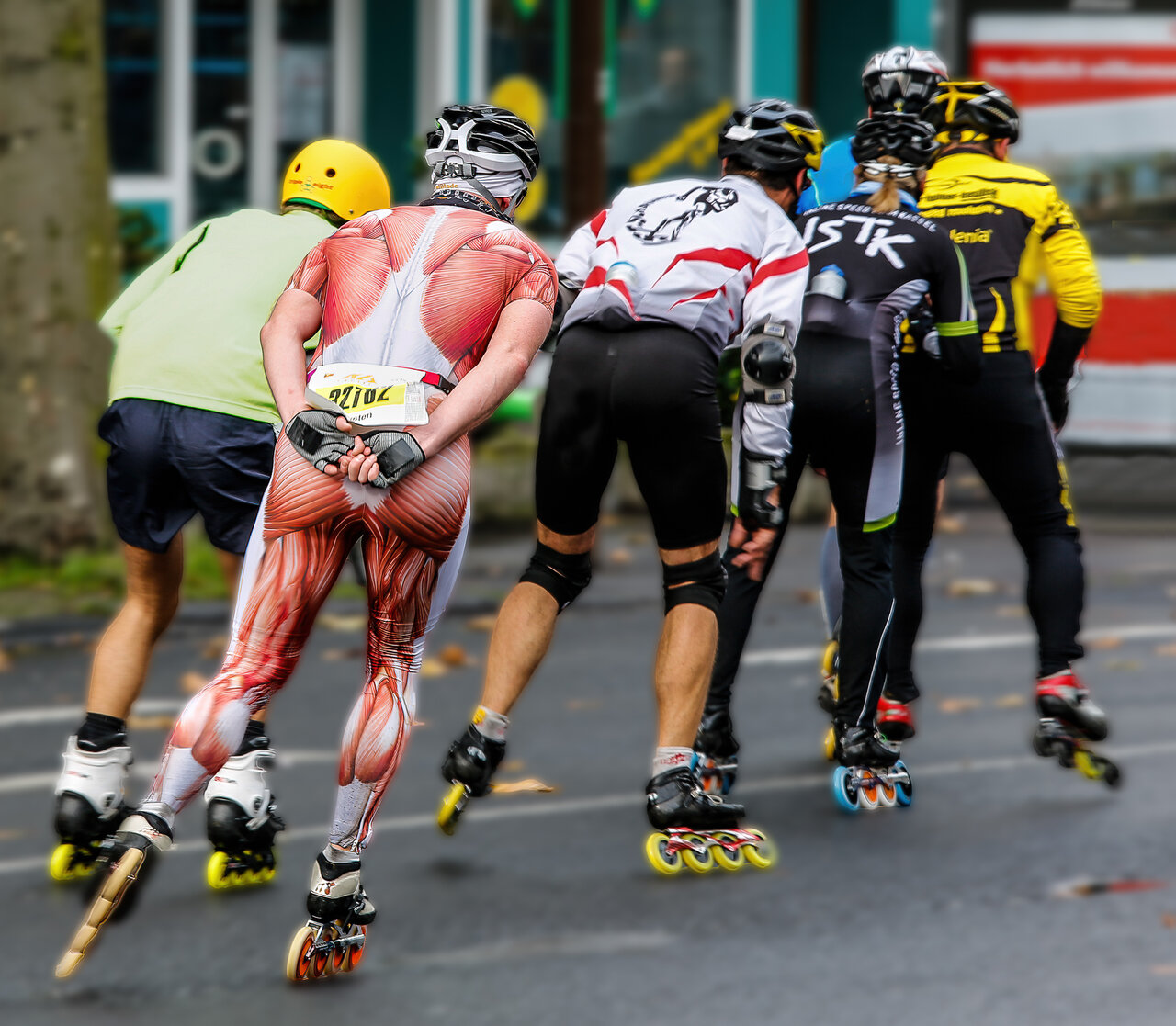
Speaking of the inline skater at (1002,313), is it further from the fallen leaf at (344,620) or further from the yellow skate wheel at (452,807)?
the fallen leaf at (344,620)

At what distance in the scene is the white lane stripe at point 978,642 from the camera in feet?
94.5

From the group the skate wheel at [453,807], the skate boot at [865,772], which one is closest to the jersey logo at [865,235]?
the skate boot at [865,772]

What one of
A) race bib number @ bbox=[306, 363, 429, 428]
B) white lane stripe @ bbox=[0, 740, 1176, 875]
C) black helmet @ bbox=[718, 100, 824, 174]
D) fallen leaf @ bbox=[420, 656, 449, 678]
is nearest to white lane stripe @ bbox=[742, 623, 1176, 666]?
white lane stripe @ bbox=[0, 740, 1176, 875]

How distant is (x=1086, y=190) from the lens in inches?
432

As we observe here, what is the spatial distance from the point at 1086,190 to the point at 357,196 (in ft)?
20.9

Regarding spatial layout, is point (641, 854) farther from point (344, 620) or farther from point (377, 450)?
point (377, 450)

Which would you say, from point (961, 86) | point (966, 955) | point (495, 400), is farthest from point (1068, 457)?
point (966, 955)

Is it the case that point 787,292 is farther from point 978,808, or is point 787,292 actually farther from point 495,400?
point 978,808

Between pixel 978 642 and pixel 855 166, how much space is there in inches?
1027

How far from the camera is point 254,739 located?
6223mm

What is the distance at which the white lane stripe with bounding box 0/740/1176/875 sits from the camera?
3125 centimetres

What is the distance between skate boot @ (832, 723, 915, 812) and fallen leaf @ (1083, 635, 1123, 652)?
2409 centimetres

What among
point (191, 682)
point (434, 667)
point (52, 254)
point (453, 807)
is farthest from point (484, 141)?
point (434, 667)

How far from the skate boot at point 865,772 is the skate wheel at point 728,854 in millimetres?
518
